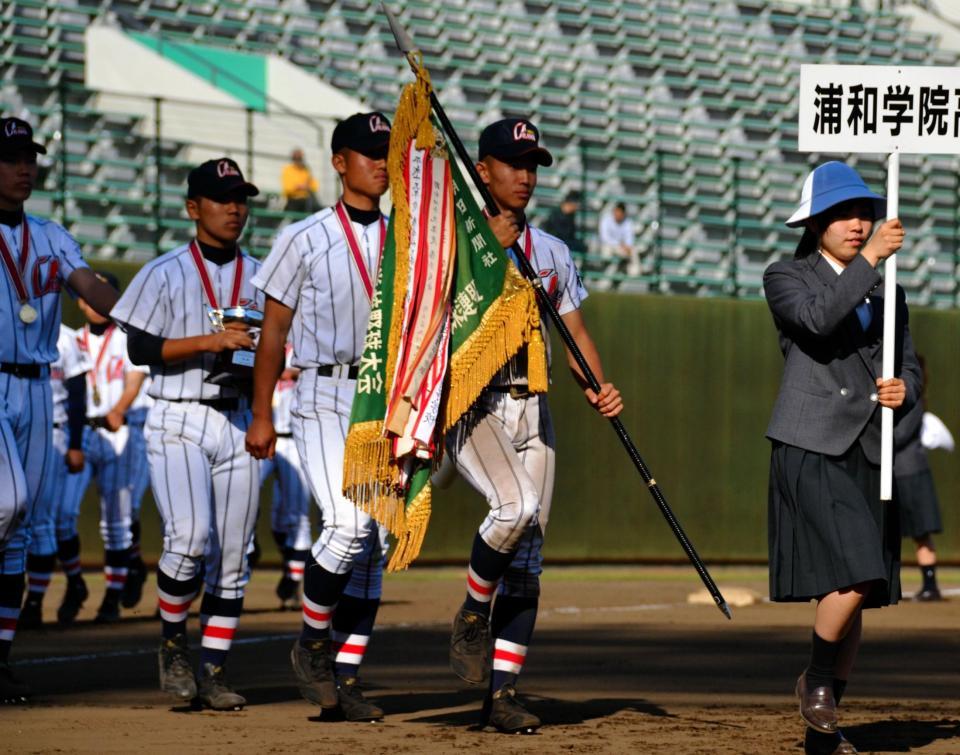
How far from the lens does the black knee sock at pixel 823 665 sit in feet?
21.0

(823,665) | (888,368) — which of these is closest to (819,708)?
(823,665)

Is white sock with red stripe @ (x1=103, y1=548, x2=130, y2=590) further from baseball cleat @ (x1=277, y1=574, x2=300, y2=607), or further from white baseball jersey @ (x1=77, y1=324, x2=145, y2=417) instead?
baseball cleat @ (x1=277, y1=574, x2=300, y2=607)

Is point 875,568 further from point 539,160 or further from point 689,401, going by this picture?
point 689,401

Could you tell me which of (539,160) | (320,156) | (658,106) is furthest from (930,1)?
(539,160)

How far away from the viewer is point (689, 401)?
722 inches

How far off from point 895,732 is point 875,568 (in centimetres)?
115

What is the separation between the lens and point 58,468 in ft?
39.6

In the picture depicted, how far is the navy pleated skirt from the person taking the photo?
20.5ft

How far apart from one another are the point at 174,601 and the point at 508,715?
168 centimetres

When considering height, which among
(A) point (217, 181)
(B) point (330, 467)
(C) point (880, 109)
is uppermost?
(C) point (880, 109)

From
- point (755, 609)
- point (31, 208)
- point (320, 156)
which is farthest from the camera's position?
point (320, 156)

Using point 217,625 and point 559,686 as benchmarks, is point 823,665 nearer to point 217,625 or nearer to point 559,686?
point 559,686

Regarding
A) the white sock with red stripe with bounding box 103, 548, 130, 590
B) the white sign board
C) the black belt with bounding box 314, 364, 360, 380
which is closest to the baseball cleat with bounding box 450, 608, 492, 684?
the black belt with bounding box 314, 364, 360, 380

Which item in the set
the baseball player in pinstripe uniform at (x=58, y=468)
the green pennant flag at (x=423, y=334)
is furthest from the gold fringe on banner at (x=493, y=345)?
the baseball player in pinstripe uniform at (x=58, y=468)
